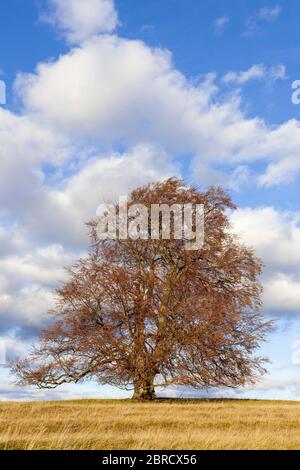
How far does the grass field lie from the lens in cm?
1255

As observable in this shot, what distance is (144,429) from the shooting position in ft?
53.8

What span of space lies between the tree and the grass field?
13.4 ft

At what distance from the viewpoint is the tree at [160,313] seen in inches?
1131

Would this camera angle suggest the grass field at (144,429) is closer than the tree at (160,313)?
Yes

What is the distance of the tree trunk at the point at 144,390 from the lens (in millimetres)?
29359

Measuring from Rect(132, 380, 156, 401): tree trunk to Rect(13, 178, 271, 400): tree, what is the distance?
0.16 ft

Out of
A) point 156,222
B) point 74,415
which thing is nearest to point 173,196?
point 156,222

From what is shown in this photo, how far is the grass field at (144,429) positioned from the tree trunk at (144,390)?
4.78 m

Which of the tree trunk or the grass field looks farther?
the tree trunk

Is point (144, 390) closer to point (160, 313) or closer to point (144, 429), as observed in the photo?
point (160, 313)

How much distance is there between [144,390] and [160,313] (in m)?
3.85

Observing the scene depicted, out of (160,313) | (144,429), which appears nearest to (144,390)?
(160,313)
